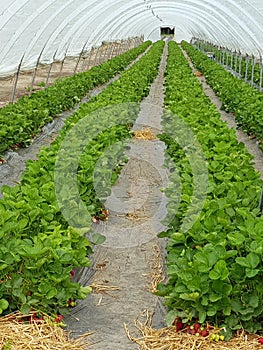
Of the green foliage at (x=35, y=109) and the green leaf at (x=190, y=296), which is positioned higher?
the green leaf at (x=190, y=296)

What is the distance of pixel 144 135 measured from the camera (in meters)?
10.2

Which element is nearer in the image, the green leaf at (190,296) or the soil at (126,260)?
the green leaf at (190,296)

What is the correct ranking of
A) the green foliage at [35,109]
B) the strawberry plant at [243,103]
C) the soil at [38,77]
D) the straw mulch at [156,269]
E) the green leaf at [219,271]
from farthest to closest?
the soil at [38,77] → the strawberry plant at [243,103] → the green foliage at [35,109] → the straw mulch at [156,269] → the green leaf at [219,271]

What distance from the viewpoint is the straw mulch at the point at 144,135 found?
10.1 metres

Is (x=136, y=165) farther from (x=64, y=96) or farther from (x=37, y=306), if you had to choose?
(x=37, y=306)

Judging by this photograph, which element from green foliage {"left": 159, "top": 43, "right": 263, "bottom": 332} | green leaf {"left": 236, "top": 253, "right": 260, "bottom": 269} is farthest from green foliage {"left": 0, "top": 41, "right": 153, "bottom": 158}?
green leaf {"left": 236, "top": 253, "right": 260, "bottom": 269}

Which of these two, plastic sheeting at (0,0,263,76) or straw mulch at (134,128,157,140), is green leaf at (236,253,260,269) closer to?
straw mulch at (134,128,157,140)

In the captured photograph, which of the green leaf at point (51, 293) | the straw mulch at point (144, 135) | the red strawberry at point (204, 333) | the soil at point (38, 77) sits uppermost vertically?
the green leaf at point (51, 293)

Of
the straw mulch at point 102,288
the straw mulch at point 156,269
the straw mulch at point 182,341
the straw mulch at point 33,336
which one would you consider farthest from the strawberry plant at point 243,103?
the straw mulch at point 33,336

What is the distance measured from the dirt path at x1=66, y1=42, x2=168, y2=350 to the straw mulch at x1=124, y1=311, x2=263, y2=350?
0.13 m

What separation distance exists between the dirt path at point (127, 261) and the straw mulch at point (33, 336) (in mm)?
227

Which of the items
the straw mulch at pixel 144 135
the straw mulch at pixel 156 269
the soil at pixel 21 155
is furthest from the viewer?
the straw mulch at pixel 144 135

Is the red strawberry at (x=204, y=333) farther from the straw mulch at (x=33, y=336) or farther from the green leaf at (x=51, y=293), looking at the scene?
the green leaf at (x=51, y=293)

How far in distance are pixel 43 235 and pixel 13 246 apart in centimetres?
23
